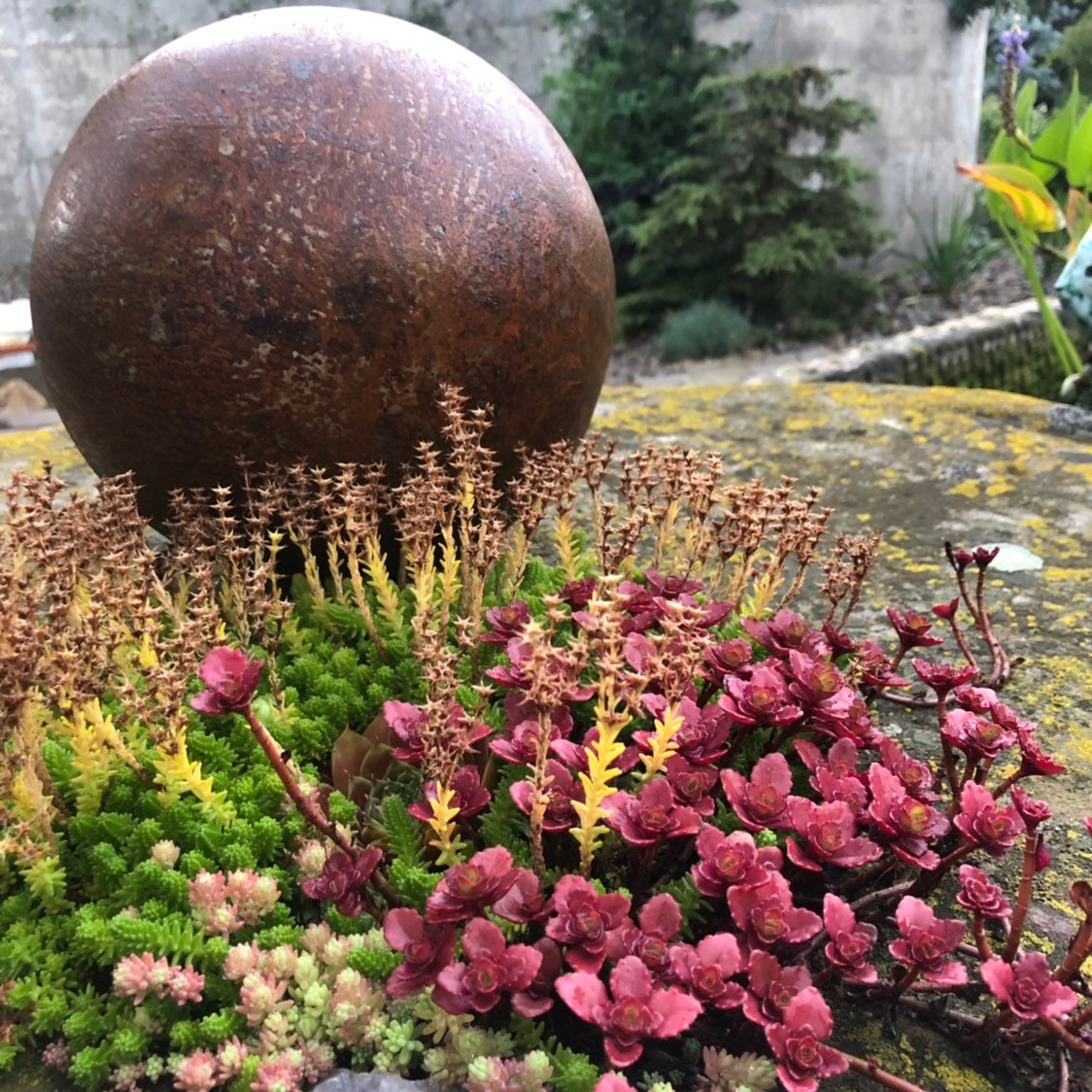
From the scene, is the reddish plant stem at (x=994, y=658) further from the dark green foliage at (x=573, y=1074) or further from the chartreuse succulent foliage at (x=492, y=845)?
the dark green foliage at (x=573, y=1074)

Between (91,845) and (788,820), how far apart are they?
50.0 inches

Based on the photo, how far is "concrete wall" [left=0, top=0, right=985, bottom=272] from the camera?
9500 millimetres

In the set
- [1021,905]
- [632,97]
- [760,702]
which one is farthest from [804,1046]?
[632,97]

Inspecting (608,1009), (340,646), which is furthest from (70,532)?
(608,1009)

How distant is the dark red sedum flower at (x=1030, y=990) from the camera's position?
1.26m

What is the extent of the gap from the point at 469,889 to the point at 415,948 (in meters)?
0.12

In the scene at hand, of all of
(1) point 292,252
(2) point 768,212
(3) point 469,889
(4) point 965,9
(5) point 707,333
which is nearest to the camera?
(3) point 469,889

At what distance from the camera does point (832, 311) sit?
8867 mm

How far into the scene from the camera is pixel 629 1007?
119cm

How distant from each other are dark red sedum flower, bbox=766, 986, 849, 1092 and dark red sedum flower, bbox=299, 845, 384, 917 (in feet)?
2.06

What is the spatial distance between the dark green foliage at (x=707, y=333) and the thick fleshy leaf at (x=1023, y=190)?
375cm

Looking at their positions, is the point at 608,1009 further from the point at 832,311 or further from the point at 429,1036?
the point at 832,311

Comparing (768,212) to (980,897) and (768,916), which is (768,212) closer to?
(980,897)

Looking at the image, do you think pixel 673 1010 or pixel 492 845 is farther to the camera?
pixel 492 845
